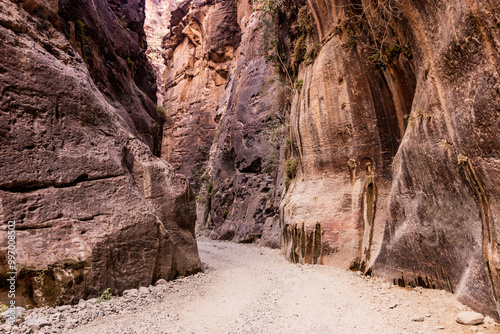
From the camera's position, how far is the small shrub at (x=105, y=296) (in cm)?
516

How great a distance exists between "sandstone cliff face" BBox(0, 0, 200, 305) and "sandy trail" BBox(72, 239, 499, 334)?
3.66 feet

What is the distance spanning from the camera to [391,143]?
26.4 feet

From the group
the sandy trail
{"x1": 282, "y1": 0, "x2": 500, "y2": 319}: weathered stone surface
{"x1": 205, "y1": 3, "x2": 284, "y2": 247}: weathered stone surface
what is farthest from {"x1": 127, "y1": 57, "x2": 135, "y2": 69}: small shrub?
the sandy trail

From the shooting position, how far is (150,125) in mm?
16641

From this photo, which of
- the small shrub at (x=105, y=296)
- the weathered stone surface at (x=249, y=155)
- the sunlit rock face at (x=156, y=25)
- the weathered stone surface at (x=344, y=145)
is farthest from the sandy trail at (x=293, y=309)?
the sunlit rock face at (x=156, y=25)

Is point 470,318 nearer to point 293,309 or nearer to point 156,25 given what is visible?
point 293,309

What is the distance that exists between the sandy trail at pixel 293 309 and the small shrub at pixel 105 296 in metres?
0.76

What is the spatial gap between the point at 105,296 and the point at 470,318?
569 cm

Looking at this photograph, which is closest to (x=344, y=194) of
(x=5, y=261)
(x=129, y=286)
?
(x=129, y=286)

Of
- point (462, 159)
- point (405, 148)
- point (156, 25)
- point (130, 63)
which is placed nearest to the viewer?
point (462, 159)

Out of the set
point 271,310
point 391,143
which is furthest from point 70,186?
point 391,143

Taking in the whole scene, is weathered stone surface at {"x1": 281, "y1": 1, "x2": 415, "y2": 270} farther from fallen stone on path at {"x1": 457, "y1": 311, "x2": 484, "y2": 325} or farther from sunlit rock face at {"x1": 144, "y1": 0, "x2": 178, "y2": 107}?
sunlit rock face at {"x1": 144, "y1": 0, "x2": 178, "y2": 107}

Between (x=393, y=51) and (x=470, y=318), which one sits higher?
(x=393, y=51)

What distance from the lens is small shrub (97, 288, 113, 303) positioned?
5159 millimetres
